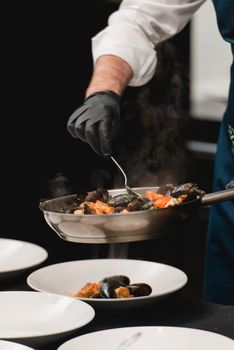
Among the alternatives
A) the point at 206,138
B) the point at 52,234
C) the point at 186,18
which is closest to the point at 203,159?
the point at 206,138

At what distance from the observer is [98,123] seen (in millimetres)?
1689

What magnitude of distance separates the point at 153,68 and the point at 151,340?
1047 mm

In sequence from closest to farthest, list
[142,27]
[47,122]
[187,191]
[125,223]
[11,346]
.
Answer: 1. [11,346]
2. [125,223]
3. [187,191]
4. [142,27]
5. [47,122]

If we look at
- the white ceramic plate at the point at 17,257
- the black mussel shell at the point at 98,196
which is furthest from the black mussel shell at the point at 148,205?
the white ceramic plate at the point at 17,257

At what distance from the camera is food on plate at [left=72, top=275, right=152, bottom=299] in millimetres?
1451

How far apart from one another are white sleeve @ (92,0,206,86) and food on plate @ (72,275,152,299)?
2.41 feet

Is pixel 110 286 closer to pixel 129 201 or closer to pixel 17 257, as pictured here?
pixel 129 201

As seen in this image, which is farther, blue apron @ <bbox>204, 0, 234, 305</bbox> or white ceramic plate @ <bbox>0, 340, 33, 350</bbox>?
blue apron @ <bbox>204, 0, 234, 305</bbox>

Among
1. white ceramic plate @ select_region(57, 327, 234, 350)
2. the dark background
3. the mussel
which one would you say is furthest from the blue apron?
the dark background

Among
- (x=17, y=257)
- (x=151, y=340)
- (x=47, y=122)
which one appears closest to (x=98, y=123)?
(x=17, y=257)

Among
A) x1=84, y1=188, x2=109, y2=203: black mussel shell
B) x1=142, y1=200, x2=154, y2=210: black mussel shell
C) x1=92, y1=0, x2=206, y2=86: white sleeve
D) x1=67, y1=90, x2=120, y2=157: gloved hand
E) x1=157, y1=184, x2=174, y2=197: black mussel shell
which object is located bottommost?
x1=84, y1=188, x2=109, y2=203: black mussel shell

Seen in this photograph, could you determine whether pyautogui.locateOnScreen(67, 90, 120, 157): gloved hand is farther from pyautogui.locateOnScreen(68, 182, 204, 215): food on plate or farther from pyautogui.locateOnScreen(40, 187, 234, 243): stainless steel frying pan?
pyautogui.locateOnScreen(40, 187, 234, 243): stainless steel frying pan

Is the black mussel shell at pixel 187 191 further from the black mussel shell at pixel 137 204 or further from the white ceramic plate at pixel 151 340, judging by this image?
the white ceramic plate at pixel 151 340

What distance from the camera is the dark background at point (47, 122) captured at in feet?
11.4
